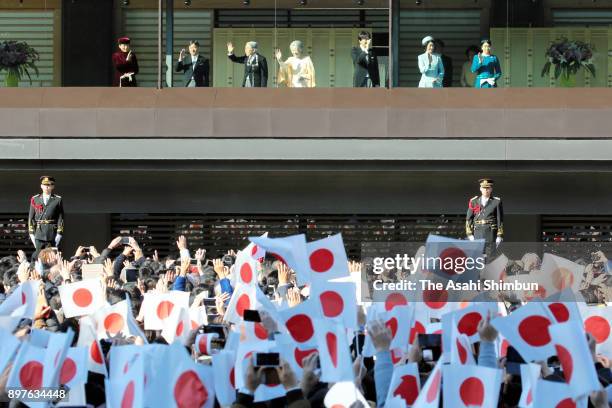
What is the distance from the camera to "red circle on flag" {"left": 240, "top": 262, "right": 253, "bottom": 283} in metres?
10.4

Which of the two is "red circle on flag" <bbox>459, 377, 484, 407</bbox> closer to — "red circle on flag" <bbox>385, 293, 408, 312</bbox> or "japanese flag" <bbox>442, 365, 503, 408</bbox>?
"japanese flag" <bbox>442, 365, 503, 408</bbox>

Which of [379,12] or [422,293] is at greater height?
[379,12]

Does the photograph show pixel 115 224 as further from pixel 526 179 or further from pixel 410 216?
pixel 526 179

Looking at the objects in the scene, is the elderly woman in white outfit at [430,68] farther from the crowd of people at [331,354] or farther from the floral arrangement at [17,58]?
the crowd of people at [331,354]

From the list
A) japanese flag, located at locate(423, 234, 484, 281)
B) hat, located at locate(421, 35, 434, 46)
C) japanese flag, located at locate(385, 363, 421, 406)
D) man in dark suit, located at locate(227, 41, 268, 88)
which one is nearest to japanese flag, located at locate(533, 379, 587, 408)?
japanese flag, located at locate(385, 363, 421, 406)

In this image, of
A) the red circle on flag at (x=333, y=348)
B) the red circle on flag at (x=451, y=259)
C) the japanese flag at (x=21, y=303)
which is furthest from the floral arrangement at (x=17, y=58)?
the red circle on flag at (x=333, y=348)

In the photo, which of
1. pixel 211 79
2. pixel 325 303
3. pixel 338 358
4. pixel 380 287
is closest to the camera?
pixel 338 358

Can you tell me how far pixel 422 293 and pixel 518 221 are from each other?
14737mm

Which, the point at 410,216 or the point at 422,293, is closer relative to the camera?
the point at 422,293

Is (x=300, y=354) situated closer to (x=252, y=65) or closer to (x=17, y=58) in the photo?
(x=252, y=65)

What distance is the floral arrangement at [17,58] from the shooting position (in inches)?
949

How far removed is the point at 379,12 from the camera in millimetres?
24281

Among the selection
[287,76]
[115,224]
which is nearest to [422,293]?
[287,76]

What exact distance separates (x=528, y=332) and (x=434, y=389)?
4.63 feet
